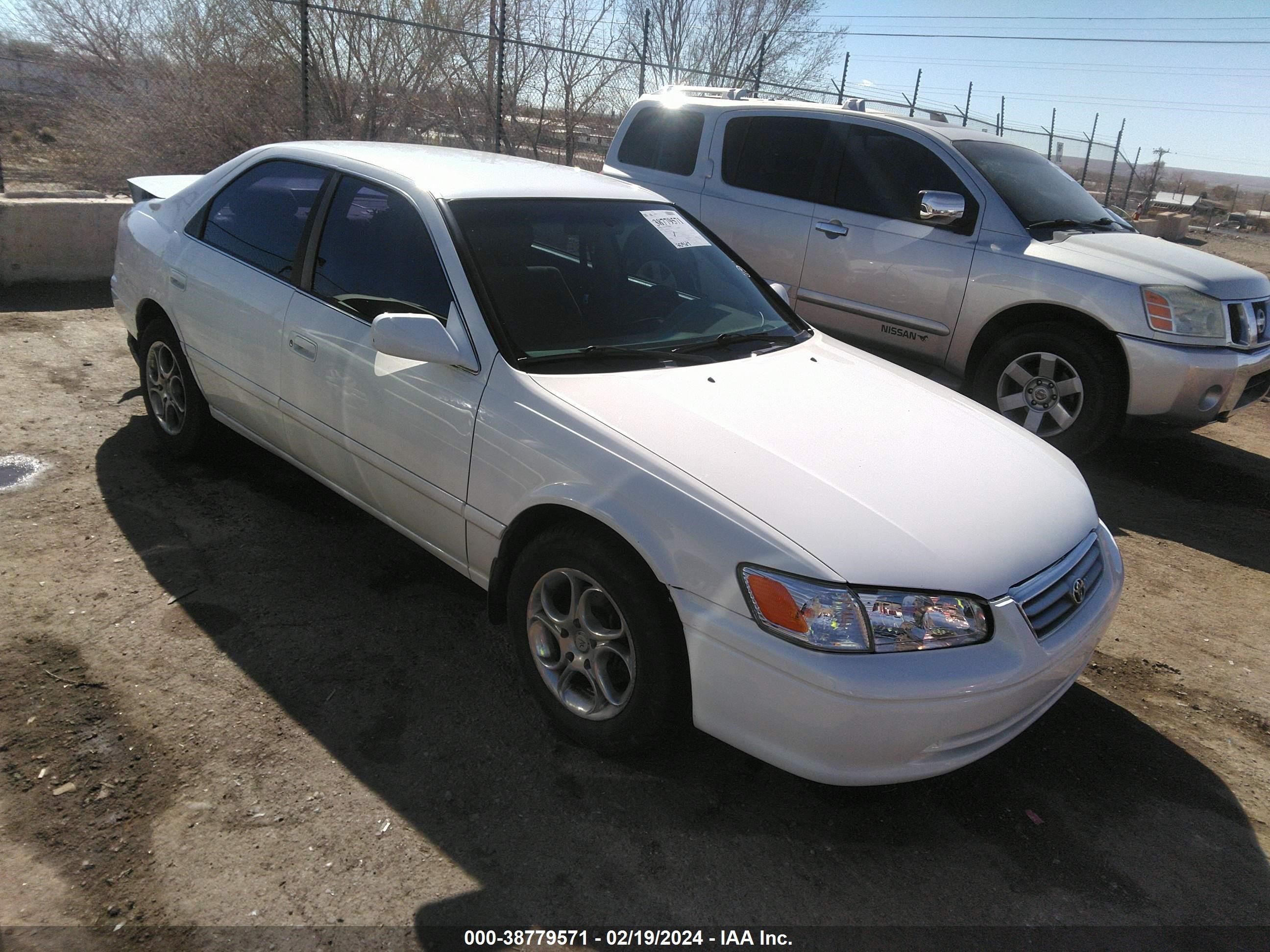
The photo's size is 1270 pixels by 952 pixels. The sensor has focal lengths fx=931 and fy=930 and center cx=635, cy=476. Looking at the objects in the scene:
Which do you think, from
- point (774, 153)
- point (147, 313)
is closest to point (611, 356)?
point (147, 313)

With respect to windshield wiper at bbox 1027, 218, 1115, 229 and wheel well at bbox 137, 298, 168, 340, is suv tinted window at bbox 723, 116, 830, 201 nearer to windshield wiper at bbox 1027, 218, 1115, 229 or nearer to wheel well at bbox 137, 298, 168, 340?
windshield wiper at bbox 1027, 218, 1115, 229

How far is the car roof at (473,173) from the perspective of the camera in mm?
3424

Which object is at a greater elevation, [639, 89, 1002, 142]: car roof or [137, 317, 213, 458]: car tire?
[639, 89, 1002, 142]: car roof

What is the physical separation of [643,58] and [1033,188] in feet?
30.0

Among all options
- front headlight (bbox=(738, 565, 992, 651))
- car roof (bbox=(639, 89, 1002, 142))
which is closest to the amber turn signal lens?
front headlight (bbox=(738, 565, 992, 651))

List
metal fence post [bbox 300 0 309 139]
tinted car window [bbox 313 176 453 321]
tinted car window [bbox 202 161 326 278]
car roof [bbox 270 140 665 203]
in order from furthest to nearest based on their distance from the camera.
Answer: metal fence post [bbox 300 0 309 139], tinted car window [bbox 202 161 326 278], car roof [bbox 270 140 665 203], tinted car window [bbox 313 176 453 321]

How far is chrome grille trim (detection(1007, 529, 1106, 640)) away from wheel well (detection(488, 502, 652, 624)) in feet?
3.42

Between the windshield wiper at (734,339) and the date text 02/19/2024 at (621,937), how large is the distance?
1791 millimetres

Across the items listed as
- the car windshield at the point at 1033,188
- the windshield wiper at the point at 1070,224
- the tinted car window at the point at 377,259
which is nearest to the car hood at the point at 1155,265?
the windshield wiper at the point at 1070,224

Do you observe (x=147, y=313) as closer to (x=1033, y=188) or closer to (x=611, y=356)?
(x=611, y=356)

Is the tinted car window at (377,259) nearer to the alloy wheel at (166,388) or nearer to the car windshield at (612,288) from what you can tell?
the car windshield at (612,288)

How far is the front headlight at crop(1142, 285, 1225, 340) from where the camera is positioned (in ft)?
17.2

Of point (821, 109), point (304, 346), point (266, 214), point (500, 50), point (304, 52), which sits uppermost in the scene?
point (500, 50)

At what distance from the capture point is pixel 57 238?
24.6 ft
